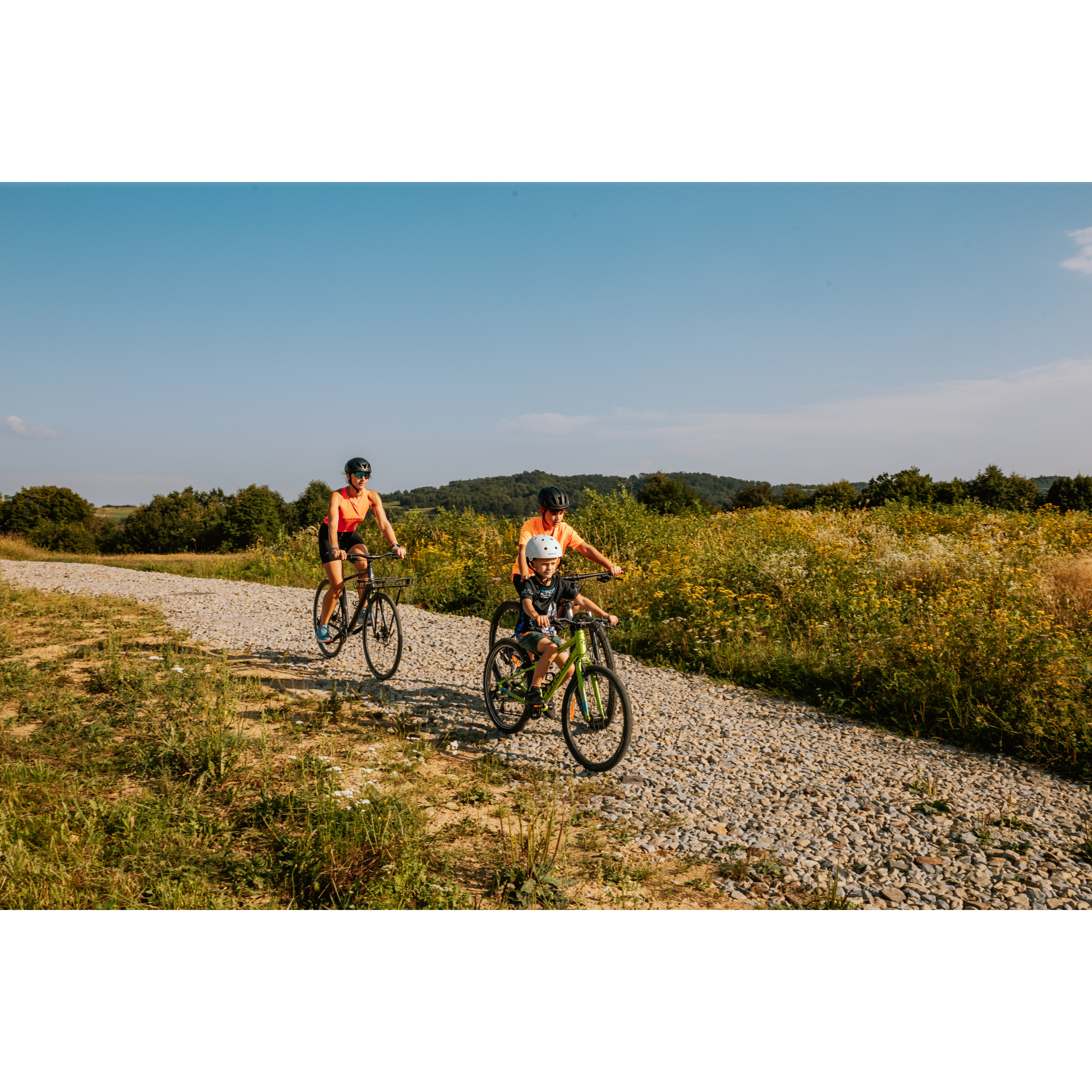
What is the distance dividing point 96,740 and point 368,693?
93.3 inches

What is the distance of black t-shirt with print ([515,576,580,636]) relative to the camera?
17.4 ft

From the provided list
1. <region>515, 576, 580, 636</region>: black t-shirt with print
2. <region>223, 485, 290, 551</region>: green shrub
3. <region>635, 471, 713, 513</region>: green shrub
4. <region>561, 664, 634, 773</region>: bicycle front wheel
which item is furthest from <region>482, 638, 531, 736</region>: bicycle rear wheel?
<region>223, 485, 290, 551</region>: green shrub

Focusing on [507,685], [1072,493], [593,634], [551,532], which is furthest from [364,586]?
[1072,493]

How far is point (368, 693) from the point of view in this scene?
6.60 meters

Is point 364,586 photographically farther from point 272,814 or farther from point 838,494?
point 838,494

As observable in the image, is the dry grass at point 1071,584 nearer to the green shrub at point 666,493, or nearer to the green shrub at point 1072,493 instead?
the green shrub at point 1072,493

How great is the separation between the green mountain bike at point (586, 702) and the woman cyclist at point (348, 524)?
86.8 inches

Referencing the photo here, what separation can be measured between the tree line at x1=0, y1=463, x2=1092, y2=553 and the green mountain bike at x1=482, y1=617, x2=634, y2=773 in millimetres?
8846

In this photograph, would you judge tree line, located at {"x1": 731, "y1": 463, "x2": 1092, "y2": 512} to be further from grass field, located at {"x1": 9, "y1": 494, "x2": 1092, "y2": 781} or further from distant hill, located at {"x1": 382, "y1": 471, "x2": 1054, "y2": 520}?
grass field, located at {"x1": 9, "y1": 494, "x2": 1092, "y2": 781}

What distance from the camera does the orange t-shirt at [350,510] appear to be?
713cm

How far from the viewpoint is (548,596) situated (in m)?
5.35

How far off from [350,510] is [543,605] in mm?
2989

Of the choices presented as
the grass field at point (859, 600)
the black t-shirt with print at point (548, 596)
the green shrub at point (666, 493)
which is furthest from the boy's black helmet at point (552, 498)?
the green shrub at point (666, 493)

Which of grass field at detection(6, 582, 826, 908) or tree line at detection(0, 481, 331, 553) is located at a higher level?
tree line at detection(0, 481, 331, 553)
